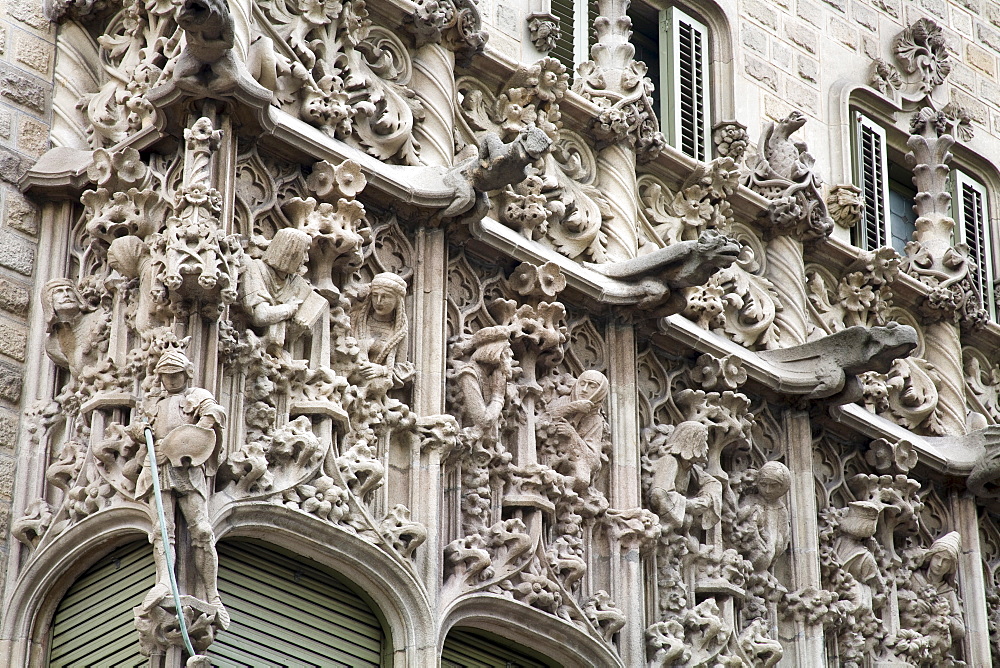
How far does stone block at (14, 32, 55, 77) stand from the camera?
16.7 m

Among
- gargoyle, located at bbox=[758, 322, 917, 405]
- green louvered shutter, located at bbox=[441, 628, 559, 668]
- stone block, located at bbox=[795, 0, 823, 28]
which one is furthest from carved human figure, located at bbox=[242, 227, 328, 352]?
stone block, located at bbox=[795, 0, 823, 28]

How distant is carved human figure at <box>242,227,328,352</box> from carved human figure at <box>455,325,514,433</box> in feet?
4.32

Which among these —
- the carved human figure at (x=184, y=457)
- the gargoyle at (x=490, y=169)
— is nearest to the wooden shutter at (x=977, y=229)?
the gargoyle at (x=490, y=169)

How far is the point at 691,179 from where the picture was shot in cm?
1920

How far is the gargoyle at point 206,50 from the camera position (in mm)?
15102

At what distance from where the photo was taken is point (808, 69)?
21.5m

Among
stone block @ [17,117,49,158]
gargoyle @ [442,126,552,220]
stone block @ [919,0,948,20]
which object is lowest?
gargoyle @ [442,126,552,220]

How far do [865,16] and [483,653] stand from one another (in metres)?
8.86

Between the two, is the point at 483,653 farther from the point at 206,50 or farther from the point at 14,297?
the point at 206,50

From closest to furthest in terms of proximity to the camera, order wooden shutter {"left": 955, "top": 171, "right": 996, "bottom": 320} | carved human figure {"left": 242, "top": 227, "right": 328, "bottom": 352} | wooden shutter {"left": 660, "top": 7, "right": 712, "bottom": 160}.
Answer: carved human figure {"left": 242, "top": 227, "right": 328, "bottom": 352}
wooden shutter {"left": 660, "top": 7, "right": 712, "bottom": 160}
wooden shutter {"left": 955, "top": 171, "right": 996, "bottom": 320}

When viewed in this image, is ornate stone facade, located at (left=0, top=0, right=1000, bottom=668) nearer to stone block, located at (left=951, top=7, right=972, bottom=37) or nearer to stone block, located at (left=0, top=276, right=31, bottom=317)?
stone block, located at (left=0, top=276, right=31, bottom=317)

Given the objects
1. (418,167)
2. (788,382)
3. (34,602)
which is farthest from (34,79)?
(788,382)

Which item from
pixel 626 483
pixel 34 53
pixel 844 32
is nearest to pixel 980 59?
pixel 844 32

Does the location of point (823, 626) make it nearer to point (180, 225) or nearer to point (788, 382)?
point (788, 382)
